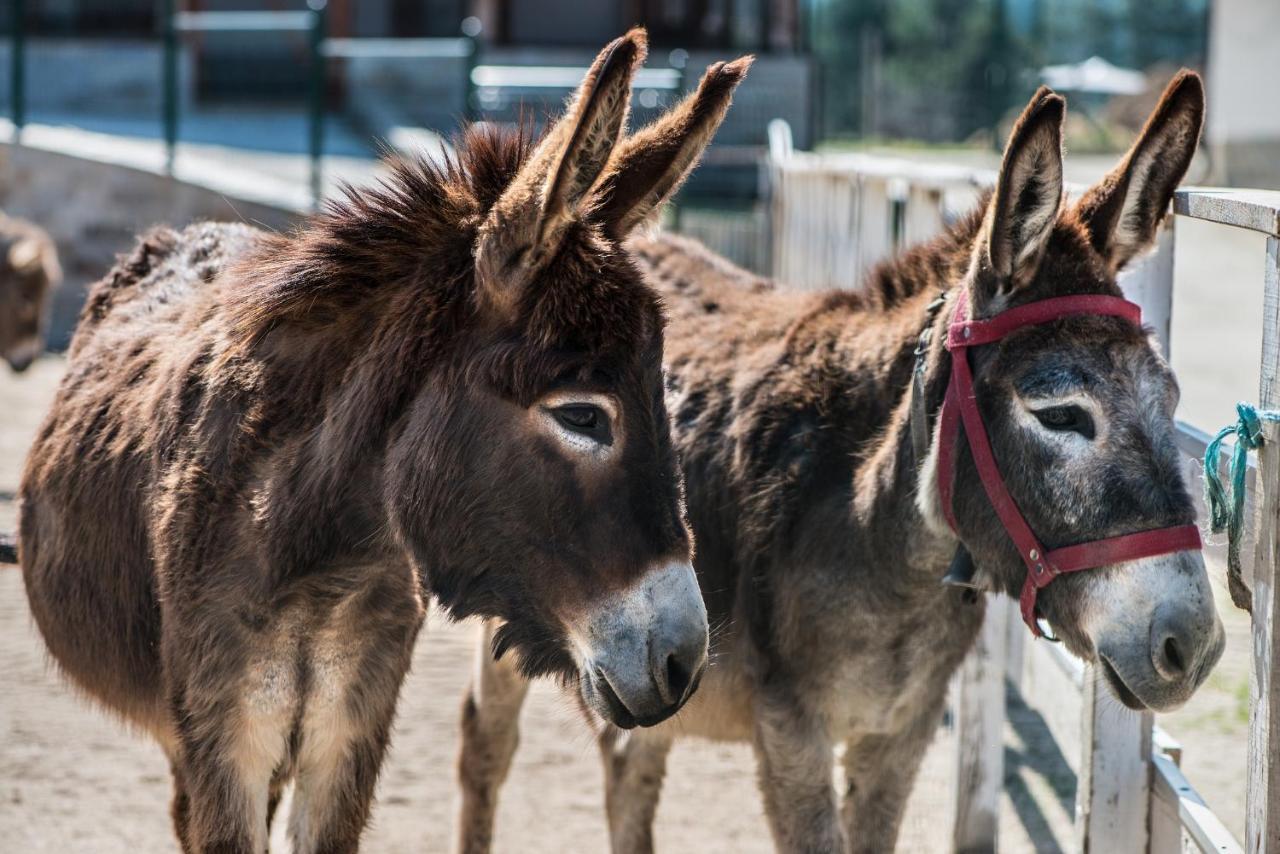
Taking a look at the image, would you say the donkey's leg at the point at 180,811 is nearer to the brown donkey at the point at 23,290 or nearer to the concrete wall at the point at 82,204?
the brown donkey at the point at 23,290

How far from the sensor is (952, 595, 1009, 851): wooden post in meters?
4.25

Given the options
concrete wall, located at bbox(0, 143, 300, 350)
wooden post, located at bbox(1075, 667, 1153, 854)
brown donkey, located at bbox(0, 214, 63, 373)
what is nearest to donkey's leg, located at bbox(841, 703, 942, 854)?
wooden post, located at bbox(1075, 667, 1153, 854)

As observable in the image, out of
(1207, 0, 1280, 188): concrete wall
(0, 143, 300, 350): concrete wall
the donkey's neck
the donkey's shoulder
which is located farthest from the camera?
(1207, 0, 1280, 188): concrete wall

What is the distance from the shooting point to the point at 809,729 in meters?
3.27

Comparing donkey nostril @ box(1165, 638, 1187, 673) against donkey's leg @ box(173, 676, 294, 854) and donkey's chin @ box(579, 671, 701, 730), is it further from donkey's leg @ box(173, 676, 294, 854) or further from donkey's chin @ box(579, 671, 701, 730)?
donkey's leg @ box(173, 676, 294, 854)

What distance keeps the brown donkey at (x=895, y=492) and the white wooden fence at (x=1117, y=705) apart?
0.20 m

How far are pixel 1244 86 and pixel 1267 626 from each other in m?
20.8

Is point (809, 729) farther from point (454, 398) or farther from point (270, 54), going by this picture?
point (270, 54)

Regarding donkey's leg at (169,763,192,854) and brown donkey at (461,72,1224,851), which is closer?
brown donkey at (461,72,1224,851)

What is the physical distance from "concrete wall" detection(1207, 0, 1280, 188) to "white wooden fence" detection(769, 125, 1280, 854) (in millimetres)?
15764

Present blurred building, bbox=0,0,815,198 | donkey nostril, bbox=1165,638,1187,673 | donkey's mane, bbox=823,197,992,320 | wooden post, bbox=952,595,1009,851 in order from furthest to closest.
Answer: blurred building, bbox=0,0,815,198 → wooden post, bbox=952,595,1009,851 → donkey's mane, bbox=823,197,992,320 → donkey nostril, bbox=1165,638,1187,673

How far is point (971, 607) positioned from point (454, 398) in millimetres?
1543

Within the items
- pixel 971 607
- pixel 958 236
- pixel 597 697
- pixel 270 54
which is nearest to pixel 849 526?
pixel 971 607

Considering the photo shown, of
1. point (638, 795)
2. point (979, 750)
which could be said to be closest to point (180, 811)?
point (638, 795)
